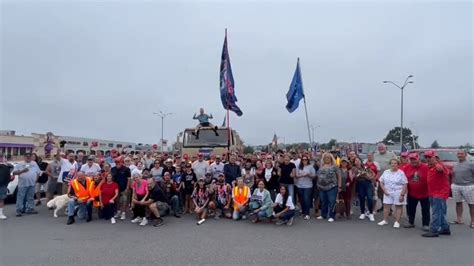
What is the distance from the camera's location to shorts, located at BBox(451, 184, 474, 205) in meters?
8.25

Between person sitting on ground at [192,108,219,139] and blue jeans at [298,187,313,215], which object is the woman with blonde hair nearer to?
blue jeans at [298,187,313,215]

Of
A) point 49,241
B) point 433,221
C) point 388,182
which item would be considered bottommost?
point 49,241

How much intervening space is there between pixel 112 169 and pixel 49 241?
10.7ft

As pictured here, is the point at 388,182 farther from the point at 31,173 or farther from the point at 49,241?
the point at 31,173

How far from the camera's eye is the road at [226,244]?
19.4ft

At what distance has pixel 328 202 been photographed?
30.9 feet

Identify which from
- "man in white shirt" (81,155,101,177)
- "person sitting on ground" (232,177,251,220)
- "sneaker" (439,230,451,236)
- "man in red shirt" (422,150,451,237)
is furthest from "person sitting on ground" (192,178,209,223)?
"sneaker" (439,230,451,236)

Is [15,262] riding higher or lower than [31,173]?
lower

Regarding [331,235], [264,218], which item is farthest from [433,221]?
[264,218]

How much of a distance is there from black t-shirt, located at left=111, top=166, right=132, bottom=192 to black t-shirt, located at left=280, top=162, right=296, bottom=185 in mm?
4182

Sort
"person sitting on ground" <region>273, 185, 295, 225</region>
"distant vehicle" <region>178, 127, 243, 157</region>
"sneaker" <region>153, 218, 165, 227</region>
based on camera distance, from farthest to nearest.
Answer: "distant vehicle" <region>178, 127, 243, 157</region> < "person sitting on ground" <region>273, 185, 295, 225</region> < "sneaker" <region>153, 218, 165, 227</region>

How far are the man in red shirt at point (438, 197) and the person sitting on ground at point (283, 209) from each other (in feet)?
9.43

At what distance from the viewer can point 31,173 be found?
1033cm

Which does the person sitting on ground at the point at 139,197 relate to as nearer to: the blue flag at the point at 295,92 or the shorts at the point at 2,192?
the shorts at the point at 2,192
